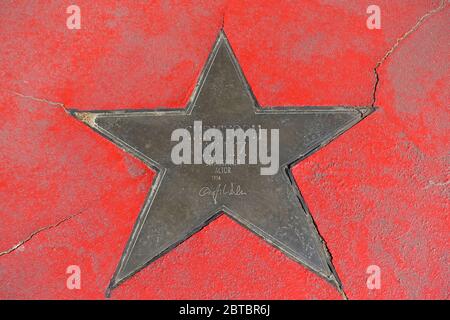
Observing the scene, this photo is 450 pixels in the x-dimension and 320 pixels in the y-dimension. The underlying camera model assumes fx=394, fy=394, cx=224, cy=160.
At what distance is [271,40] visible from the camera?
222 centimetres

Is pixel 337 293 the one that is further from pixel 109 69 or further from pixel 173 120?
pixel 109 69

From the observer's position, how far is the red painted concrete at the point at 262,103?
2.11m

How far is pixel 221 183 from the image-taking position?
2068mm

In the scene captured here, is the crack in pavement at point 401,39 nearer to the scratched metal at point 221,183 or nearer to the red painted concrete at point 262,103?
the red painted concrete at point 262,103

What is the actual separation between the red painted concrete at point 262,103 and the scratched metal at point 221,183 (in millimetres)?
78

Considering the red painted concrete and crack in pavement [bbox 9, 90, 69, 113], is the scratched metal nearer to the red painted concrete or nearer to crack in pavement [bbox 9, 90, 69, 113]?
the red painted concrete

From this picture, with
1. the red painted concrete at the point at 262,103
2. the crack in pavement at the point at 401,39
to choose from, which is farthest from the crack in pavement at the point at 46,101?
the crack in pavement at the point at 401,39

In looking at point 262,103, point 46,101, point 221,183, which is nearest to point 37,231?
point 46,101

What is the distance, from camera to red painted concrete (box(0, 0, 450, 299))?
83.1 inches

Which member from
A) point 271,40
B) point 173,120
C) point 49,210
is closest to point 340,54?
point 271,40

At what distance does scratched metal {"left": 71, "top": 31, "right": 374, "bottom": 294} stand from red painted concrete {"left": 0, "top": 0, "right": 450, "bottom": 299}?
0.08m

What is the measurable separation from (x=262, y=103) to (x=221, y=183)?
497 millimetres

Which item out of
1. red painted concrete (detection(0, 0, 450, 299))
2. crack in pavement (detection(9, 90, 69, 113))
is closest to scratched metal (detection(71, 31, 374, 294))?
red painted concrete (detection(0, 0, 450, 299))

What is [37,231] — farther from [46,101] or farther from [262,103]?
[262,103]
